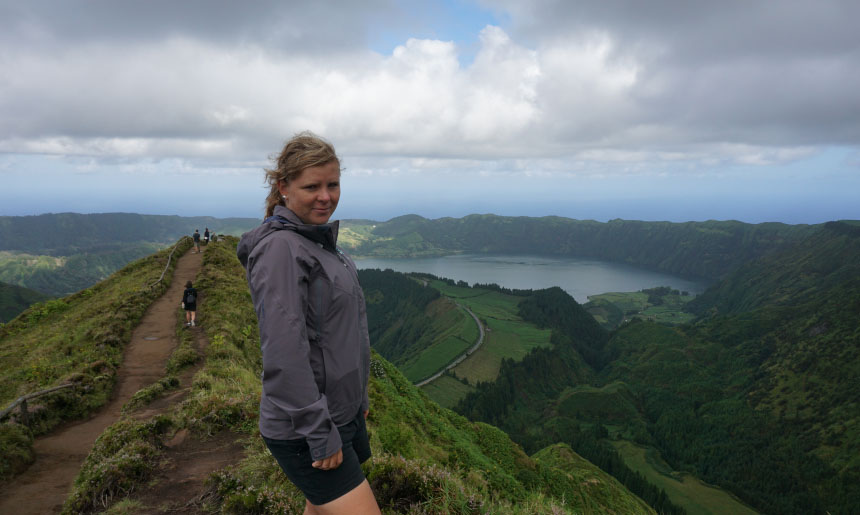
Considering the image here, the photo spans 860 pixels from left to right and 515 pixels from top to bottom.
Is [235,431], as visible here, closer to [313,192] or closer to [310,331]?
[310,331]

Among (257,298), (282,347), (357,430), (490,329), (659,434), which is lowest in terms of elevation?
(659,434)

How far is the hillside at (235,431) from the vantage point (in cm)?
559

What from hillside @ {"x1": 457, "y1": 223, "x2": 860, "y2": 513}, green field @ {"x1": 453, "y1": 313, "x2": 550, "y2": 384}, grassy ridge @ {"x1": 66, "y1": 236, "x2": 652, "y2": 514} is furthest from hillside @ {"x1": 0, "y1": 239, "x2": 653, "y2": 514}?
green field @ {"x1": 453, "y1": 313, "x2": 550, "y2": 384}

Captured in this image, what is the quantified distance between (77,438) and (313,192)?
36.7 ft

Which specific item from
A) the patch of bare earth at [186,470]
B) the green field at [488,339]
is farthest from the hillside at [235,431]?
the green field at [488,339]

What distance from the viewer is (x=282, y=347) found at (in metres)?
2.84

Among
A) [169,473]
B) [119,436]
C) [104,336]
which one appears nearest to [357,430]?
[169,473]

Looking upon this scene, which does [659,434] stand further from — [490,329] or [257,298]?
[257,298]

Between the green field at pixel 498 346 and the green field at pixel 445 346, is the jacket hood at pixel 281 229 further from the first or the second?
the green field at pixel 498 346

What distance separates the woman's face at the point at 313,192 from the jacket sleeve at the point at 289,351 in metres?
0.57

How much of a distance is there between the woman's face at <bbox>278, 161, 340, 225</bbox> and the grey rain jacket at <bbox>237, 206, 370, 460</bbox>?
0.14m

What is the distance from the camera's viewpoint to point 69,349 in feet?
54.4

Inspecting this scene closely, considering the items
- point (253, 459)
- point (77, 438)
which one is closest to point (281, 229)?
point (253, 459)

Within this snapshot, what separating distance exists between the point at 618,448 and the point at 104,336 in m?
107
